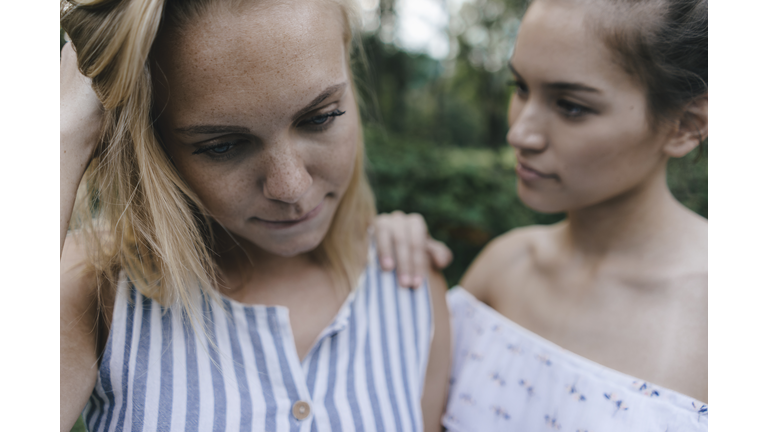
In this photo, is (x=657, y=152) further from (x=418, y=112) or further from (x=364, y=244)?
(x=418, y=112)

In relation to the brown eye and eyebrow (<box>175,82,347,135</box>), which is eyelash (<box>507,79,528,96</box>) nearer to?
the brown eye

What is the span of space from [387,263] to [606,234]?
0.79 m

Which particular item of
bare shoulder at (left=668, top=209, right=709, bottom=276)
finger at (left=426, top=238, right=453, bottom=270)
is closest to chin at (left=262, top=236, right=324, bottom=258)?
finger at (left=426, top=238, right=453, bottom=270)

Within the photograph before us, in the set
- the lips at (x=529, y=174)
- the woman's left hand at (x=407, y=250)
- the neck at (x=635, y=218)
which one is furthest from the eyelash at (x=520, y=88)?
the woman's left hand at (x=407, y=250)

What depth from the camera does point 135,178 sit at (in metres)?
1.08

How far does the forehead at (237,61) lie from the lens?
937mm

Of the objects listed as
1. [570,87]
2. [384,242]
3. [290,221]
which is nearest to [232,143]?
[290,221]

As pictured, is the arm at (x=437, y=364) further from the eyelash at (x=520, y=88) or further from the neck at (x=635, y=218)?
the eyelash at (x=520, y=88)

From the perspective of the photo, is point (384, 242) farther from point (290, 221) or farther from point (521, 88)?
point (521, 88)

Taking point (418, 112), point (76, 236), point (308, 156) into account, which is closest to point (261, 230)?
point (308, 156)

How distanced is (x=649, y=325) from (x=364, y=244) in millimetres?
945

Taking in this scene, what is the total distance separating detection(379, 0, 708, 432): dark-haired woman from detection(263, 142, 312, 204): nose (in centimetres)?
57

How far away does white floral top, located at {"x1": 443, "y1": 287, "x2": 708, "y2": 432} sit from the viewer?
1232mm

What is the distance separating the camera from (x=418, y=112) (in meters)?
12.6
